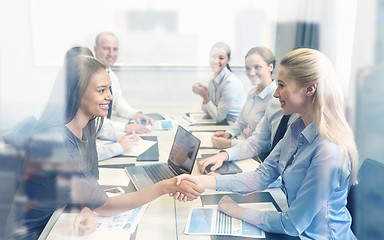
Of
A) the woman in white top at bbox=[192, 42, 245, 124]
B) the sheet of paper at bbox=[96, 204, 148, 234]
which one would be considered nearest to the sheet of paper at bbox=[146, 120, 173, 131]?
the woman in white top at bbox=[192, 42, 245, 124]

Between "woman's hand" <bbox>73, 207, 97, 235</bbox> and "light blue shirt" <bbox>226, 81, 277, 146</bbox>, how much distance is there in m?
0.59

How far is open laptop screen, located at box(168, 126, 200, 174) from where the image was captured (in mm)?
866

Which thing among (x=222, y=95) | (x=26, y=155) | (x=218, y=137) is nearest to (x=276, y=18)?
(x=26, y=155)

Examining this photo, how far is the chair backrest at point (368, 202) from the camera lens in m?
0.46

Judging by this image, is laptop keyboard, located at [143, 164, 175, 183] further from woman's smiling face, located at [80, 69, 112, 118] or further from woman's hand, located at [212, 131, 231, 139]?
woman's hand, located at [212, 131, 231, 139]

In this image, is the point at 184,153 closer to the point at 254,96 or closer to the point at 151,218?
the point at 151,218

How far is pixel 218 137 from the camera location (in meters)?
1.22

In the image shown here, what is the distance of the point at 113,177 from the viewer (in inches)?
34.7

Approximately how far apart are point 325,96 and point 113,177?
1.95 ft

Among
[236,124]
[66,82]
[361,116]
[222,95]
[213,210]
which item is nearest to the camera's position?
[361,116]

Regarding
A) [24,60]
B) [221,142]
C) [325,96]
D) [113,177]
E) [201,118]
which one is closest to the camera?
[24,60]

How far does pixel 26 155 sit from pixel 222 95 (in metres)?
1.04

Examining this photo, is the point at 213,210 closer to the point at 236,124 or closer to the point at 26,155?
the point at 26,155

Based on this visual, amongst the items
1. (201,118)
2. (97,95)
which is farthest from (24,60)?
(201,118)
